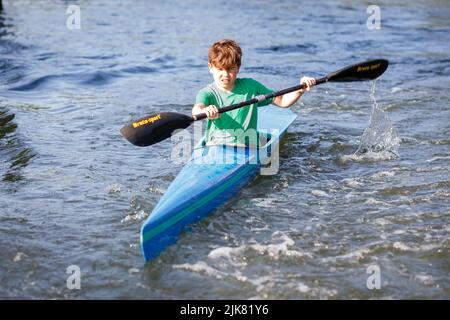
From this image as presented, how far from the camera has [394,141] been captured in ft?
22.3

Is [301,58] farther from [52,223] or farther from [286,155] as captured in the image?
[52,223]

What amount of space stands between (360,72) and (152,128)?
2.29 metres

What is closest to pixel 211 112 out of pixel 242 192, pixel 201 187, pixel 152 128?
pixel 152 128

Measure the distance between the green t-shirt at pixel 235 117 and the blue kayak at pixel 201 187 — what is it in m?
0.10

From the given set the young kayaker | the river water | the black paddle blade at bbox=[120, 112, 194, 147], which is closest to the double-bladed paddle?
the black paddle blade at bbox=[120, 112, 194, 147]

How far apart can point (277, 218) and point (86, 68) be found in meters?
6.71

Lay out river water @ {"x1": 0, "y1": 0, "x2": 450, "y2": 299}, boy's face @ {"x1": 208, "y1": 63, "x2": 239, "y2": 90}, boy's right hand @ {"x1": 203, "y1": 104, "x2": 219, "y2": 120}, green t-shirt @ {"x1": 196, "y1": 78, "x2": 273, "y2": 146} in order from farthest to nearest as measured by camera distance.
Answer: green t-shirt @ {"x1": 196, "y1": 78, "x2": 273, "y2": 146}
boy's face @ {"x1": 208, "y1": 63, "x2": 239, "y2": 90}
boy's right hand @ {"x1": 203, "y1": 104, "x2": 219, "y2": 120}
river water @ {"x1": 0, "y1": 0, "x2": 450, "y2": 299}

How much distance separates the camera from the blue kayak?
4301 millimetres

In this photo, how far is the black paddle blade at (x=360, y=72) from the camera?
609 cm

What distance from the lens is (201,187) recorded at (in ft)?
16.0

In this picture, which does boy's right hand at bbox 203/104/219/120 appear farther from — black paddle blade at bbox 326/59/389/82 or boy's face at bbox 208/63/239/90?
black paddle blade at bbox 326/59/389/82

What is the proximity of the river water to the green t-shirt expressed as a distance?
48 cm

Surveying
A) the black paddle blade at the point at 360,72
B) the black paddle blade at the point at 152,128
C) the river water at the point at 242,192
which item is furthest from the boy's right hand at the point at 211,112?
the black paddle blade at the point at 360,72

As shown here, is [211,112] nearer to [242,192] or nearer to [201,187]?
[201,187]
